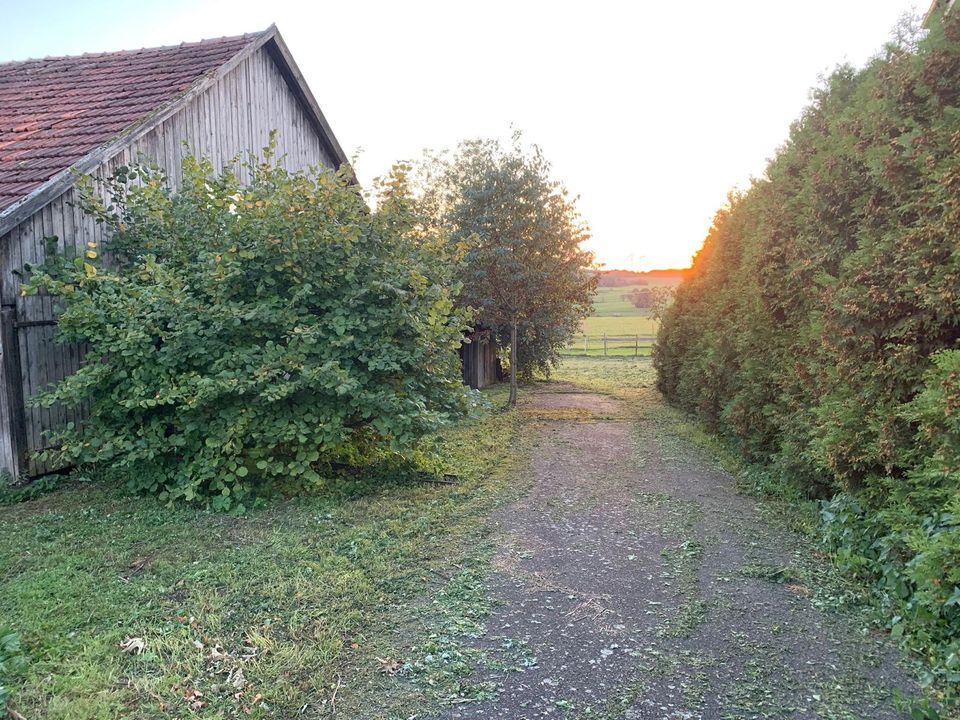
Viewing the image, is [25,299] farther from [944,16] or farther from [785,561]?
[944,16]

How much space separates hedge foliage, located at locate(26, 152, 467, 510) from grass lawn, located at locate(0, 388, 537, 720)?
610 millimetres

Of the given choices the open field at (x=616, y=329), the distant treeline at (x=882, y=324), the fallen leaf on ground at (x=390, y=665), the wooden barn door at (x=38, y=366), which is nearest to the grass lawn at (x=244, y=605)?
the fallen leaf on ground at (x=390, y=665)

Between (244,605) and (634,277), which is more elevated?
(634,277)

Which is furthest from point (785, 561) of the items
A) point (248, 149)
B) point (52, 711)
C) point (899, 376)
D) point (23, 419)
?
point (248, 149)

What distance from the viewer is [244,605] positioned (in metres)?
4.12

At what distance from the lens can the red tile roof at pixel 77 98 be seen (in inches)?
299

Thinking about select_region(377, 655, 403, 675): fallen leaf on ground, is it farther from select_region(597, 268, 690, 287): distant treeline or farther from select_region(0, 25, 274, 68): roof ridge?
select_region(597, 268, 690, 287): distant treeline

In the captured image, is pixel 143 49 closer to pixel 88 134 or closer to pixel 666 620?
pixel 88 134

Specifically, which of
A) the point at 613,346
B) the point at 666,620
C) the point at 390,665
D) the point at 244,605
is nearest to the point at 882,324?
the point at 666,620

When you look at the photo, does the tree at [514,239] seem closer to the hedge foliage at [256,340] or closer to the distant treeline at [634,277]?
the hedge foliage at [256,340]

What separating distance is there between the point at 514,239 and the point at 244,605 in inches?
424

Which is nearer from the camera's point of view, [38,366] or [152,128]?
[38,366]

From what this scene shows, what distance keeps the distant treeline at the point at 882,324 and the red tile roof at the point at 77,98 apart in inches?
313

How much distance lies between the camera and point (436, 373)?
7.18 metres
